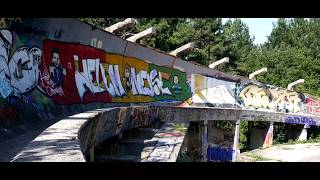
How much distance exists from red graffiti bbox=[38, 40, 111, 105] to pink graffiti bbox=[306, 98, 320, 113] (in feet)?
92.5

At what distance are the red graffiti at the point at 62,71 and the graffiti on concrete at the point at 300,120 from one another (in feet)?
74.0

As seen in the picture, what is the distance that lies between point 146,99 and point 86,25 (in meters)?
7.46

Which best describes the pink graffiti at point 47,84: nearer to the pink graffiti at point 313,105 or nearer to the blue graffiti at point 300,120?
the blue graffiti at point 300,120

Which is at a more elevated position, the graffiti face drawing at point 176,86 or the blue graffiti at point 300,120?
the graffiti face drawing at point 176,86

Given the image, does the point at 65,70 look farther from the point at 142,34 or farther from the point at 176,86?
the point at 176,86

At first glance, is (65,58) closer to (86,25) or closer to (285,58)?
(86,25)

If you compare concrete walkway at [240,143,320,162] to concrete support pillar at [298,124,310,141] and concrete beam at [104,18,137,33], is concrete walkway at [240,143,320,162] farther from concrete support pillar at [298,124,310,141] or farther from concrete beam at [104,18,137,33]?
concrete beam at [104,18,137,33]

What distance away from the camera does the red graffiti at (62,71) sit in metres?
13.2

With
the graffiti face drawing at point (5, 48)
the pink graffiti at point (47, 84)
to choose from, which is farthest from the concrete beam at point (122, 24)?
the graffiti face drawing at point (5, 48)

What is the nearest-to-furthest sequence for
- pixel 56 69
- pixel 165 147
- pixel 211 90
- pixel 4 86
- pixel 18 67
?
pixel 4 86
pixel 18 67
pixel 165 147
pixel 56 69
pixel 211 90

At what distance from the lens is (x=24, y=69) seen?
11.9 m

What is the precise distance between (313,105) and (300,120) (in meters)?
4.80

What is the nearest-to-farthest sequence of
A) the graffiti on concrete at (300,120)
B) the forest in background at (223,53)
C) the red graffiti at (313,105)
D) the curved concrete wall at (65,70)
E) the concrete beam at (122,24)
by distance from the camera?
the curved concrete wall at (65,70) → the concrete beam at (122,24) → the graffiti on concrete at (300,120) → the red graffiti at (313,105) → the forest in background at (223,53)

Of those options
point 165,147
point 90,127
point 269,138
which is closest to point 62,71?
point 165,147
